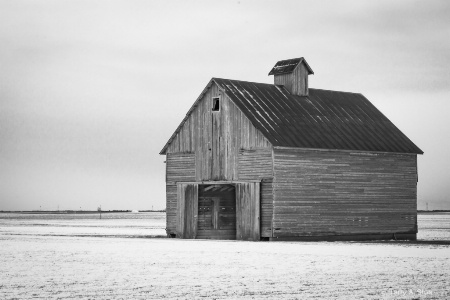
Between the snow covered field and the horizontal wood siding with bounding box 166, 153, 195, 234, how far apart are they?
1272 cm

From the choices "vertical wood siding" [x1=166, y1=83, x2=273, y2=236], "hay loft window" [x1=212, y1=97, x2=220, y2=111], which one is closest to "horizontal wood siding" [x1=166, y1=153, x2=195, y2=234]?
"vertical wood siding" [x1=166, y1=83, x2=273, y2=236]

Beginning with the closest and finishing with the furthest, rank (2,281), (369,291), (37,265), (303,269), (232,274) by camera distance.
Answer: (369,291) → (2,281) → (232,274) → (303,269) → (37,265)

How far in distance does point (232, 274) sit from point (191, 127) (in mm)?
24191

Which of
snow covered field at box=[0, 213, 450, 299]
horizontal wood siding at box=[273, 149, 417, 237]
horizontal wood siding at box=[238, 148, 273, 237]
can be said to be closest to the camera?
snow covered field at box=[0, 213, 450, 299]

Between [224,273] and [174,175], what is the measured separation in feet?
80.2

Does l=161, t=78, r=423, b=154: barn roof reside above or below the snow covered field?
above

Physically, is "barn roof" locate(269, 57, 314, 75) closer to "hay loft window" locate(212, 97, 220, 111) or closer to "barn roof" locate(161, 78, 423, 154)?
"barn roof" locate(161, 78, 423, 154)

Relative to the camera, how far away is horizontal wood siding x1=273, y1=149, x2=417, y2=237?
4272 cm

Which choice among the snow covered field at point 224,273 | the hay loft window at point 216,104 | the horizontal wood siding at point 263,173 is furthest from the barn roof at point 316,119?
the snow covered field at point 224,273

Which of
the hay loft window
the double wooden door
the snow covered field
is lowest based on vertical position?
the snow covered field

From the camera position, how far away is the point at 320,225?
44.1 meters

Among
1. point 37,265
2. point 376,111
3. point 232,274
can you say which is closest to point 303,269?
point 232,274

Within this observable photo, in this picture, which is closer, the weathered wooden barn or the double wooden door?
the weathered wooden barn

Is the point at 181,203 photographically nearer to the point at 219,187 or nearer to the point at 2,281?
the point at 219,187
